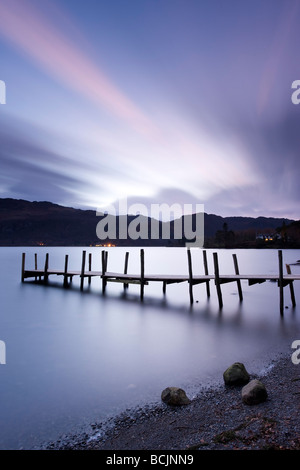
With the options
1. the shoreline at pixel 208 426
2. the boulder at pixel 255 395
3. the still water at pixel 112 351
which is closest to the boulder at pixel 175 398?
the shoreline at pixel 208 426

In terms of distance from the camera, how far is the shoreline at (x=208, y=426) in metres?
4.62

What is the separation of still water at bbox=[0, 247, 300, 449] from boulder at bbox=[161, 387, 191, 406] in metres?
0.64

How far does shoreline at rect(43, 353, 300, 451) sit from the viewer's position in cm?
462

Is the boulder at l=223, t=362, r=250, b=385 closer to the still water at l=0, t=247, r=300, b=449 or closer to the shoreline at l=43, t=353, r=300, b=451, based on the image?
the shoreline at l=43, t=353, r=300, b=451

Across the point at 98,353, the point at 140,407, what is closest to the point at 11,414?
the point at 140,407

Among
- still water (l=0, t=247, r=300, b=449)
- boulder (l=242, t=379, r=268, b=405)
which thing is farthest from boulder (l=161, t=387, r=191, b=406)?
boulder (l=242, t=379, r=268, b=405)

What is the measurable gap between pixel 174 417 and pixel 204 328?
8760 mm

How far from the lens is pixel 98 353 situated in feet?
37.2

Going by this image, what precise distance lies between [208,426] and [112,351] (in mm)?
6799

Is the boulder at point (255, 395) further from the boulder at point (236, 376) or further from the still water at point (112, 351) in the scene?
the still water at point (112, 351)

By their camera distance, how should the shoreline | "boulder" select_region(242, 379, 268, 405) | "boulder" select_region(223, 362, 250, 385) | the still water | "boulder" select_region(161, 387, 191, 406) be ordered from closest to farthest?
1. the shoreline
2. "boulder" select_region(242, 379, 268, 405)
3. "boulder" select_region(161, 387, 191, 406)
4. the still water
5. "boulder" select_region(223, 362, 250, 385)

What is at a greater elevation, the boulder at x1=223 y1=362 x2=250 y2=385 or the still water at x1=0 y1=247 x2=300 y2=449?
the boulder at x1=223 y1=362 x2=250 y2=385
